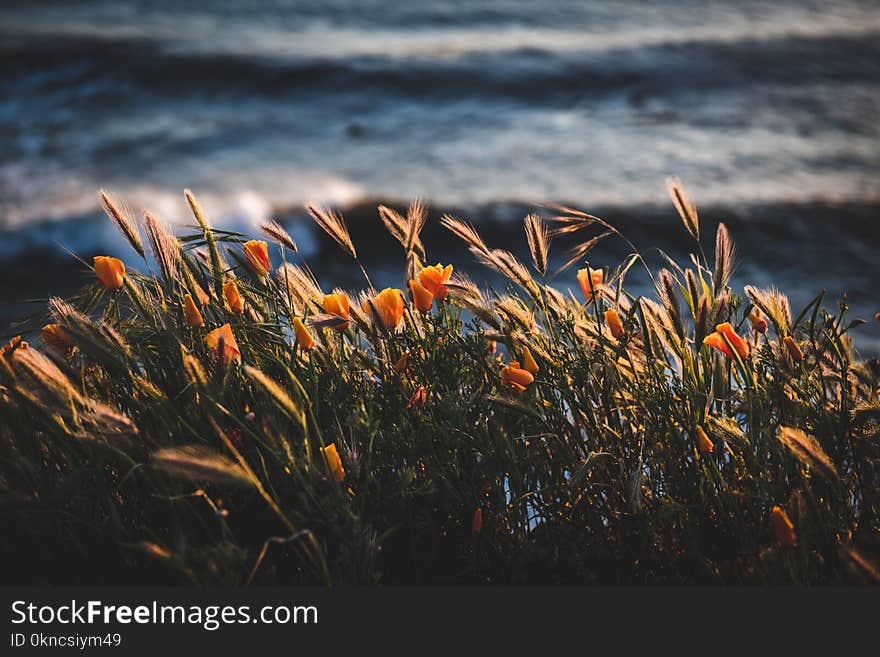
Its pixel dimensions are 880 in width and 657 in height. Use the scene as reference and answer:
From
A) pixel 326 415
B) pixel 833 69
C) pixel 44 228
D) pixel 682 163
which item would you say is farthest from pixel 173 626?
pixel 833 69

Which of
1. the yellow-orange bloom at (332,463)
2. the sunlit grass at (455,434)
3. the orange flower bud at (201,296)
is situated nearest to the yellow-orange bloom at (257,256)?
the sunlit grass at (455,434)

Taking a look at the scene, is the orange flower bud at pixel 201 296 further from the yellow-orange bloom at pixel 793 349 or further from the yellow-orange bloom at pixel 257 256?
the yellow-orange bloom at pixel 793 349

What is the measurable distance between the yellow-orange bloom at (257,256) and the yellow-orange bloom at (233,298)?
0.21 feet

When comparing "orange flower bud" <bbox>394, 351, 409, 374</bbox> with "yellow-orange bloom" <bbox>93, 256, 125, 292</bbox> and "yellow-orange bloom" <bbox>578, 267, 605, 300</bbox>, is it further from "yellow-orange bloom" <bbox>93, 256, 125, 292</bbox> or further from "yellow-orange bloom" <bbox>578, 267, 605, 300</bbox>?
"yellow-orange bloom" <bbox>93, 256, 125, 292</bbox>

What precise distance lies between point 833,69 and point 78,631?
26.1 feet

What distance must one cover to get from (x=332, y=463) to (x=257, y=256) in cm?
56

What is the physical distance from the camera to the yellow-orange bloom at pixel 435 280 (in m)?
1.76

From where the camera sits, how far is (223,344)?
1.55 m

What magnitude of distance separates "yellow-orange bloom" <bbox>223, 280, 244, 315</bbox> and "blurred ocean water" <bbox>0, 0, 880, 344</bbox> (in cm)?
363

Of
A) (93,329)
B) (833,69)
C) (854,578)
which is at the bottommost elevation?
(854,578)

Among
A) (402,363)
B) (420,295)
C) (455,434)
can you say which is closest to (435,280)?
(420,295)

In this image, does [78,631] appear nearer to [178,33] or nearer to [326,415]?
[326,415]

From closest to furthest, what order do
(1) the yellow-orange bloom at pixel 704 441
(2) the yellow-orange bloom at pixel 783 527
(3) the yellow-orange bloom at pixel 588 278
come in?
(2) the yellow-orange bloom at pixel 783 527 < (1) the yellow-orange bloom at pixel 704 441 < (3) the yellow-orange bloom at pixel 588 278

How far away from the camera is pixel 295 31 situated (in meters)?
9.13
